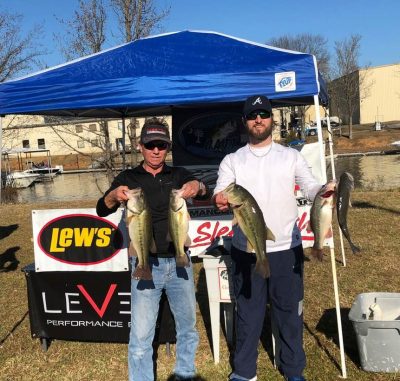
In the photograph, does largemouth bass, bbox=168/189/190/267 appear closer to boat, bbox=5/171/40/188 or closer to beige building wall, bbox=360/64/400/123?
boat, bbox=5/171/40/188

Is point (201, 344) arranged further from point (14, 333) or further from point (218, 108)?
point (218, 108)

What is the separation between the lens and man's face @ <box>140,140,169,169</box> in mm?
3072

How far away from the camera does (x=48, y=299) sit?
14.0 ft

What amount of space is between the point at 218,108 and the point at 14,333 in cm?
417

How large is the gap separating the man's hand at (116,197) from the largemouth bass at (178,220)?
0.31 meters

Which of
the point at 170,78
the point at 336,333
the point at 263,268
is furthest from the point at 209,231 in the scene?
the point at 263,268

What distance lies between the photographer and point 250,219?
9.08ft

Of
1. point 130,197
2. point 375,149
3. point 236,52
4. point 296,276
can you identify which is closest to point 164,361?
point 296,276

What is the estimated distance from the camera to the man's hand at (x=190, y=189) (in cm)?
285

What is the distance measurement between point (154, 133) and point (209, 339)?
8.09ft

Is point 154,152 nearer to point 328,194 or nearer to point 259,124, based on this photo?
point 259,124

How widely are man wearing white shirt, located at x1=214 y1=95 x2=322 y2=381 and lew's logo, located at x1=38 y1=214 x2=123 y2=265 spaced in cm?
138

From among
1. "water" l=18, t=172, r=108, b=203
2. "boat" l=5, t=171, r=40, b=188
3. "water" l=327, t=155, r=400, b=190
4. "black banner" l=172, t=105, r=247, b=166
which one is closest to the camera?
"black banner" l=172, t=105, r=247, b=166


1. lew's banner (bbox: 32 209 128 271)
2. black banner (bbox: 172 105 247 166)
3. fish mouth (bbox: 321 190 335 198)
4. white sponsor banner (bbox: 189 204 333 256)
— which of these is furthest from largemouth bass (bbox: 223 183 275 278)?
black banner (bbox: 172 105 247 166)
